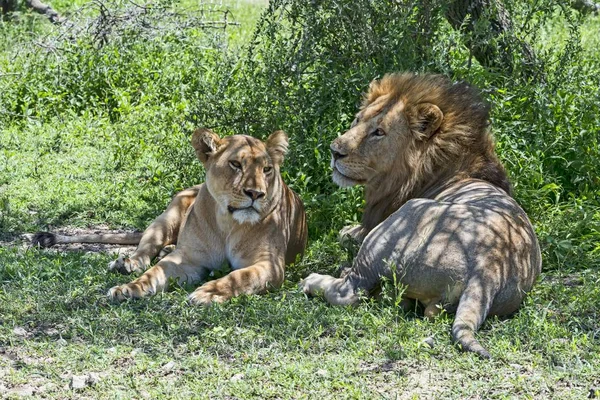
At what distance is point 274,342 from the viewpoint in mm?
4887

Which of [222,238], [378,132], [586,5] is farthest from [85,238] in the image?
[586,5]

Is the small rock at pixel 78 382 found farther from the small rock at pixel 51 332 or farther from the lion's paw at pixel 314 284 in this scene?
the lion's paw at pixel 314 284

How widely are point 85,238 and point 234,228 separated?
115cm

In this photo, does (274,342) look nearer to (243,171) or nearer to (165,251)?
(243,171)

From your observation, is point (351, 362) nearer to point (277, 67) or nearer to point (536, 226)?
point (536, 226)

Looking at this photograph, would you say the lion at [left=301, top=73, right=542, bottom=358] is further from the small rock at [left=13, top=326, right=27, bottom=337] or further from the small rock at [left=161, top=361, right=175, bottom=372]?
the small rock at [left=13, top=326, right=27, bottom=337]

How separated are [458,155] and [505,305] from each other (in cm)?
110

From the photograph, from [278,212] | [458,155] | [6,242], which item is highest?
[458,155]

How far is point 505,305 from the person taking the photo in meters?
5.19

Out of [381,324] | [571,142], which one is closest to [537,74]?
[571,142]

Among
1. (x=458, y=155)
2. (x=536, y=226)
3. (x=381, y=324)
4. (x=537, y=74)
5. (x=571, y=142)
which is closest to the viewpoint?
(x=381, y=324)

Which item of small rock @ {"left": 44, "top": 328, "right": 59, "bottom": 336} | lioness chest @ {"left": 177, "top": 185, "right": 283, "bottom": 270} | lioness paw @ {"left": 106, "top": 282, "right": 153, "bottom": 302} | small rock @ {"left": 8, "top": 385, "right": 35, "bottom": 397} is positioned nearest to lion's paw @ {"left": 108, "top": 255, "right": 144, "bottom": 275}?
lioness chest @ {"left": 177, "top": 185, "right": 283, "bottom": 270}

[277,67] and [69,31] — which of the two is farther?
[69,31]

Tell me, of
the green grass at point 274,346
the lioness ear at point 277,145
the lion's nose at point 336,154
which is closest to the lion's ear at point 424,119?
the lion's nose at point 336,154
